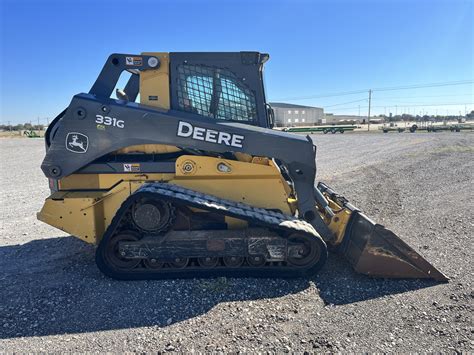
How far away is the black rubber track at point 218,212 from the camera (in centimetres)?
406

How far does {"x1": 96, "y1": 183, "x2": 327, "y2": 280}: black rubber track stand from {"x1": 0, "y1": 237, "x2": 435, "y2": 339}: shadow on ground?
93 millimetres

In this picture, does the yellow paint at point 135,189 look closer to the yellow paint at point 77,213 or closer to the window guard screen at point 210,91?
the yellow paint at point 77,213

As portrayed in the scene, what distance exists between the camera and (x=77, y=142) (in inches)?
176

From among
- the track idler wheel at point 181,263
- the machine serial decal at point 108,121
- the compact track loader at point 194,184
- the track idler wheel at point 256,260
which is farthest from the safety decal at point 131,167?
the track idler wheel at point 256,260

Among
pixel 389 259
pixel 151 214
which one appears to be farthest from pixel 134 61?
pixel 389 259

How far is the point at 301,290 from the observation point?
400 centimetres

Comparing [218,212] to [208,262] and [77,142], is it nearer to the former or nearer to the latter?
[208,262]

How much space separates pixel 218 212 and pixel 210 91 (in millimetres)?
1762

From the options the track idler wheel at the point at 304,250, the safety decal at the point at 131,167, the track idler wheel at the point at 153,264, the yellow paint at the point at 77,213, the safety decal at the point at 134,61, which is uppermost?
the safety decal at the point at 134,61

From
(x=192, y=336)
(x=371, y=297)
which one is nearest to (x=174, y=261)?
(x=192, y=336)

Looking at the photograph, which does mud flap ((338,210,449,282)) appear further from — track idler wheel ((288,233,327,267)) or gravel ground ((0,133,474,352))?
track idler wheel ((288,233,327,267))

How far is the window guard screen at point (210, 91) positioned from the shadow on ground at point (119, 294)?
7.51 feet

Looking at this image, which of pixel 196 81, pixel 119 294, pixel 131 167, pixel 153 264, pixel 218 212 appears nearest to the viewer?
pixel 119 294

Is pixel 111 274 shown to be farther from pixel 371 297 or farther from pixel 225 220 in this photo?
pixel 371 297
